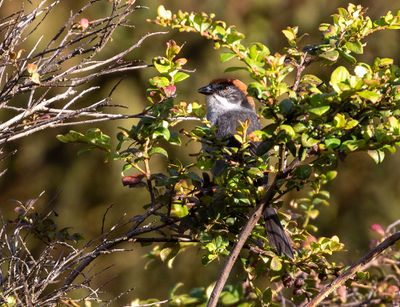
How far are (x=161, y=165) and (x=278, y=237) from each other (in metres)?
4.98

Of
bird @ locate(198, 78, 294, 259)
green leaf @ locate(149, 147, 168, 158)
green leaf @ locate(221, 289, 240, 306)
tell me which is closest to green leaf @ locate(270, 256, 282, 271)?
green leaf @ locate(149, 147, 168, 158)

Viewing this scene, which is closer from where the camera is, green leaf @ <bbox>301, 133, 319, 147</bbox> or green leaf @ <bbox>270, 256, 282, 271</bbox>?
green leaf @ <bbox>301, 133, 319, 147</bbox>

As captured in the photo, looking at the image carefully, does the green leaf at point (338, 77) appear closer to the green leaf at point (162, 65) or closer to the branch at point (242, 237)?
the branch at point (242, 237)

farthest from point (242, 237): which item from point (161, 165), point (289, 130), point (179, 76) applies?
point (161, 165)

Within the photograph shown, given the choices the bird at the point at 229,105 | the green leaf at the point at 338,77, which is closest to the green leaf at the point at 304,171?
the green leaf at the point at 338,77

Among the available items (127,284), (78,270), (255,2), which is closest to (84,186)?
(127,284)

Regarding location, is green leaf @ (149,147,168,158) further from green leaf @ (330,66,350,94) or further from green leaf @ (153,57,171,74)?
green leaf @ (330,66,350,94)

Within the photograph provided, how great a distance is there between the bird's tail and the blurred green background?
16.3 ft

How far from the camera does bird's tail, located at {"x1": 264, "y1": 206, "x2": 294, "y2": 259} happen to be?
2.87 metres

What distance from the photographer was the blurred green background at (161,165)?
318 inches

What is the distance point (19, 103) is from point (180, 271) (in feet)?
7.78

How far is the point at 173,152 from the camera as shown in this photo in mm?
7801

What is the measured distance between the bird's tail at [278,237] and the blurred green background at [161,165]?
4.97m

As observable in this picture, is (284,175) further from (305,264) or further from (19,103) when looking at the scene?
(19,103)
